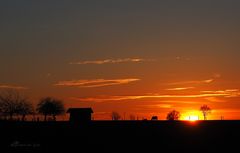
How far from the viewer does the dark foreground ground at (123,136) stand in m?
47.0

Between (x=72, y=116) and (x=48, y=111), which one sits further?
(x=48, y=111)

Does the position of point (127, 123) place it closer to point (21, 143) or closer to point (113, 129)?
point (113, 129)

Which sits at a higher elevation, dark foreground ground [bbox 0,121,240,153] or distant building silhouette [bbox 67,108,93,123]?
distant building silhouette [bbox 67,108,93,123]

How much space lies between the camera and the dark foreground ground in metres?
47.0

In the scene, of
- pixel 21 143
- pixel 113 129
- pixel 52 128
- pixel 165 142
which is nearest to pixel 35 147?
pixel 21 143

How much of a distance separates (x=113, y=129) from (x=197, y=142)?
28.5 feet

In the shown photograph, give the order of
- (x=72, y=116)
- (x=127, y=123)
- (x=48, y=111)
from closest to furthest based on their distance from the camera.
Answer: (x=127, y=123)
(x=72, y=116)
(x=48, y=111)

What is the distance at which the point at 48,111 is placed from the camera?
11881cm

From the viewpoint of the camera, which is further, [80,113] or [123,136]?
[80,113]

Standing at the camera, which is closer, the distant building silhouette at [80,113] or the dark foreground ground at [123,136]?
the dark foreground ground at [123,136]

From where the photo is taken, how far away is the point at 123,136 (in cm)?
5053

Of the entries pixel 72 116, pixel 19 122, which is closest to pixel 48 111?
pixel 72 116

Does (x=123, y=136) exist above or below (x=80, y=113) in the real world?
below

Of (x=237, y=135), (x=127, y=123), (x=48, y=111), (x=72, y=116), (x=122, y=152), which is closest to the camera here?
(x=122, y=152)
